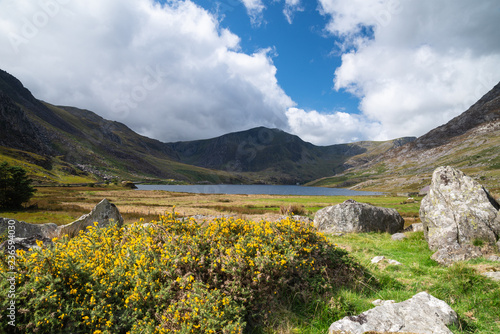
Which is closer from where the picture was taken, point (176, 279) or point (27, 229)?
point (176, 279)

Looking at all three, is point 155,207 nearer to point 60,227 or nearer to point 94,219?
point 94,219

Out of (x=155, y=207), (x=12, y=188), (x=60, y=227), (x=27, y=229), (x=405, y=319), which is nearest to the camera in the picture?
(x=405, y=319)

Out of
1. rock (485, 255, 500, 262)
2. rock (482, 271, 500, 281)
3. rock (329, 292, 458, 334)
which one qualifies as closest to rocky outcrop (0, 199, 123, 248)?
rock (329, 292, 458, 334)

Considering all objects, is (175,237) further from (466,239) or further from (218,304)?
(466,239)

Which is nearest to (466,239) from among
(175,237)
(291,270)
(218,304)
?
(291,270)

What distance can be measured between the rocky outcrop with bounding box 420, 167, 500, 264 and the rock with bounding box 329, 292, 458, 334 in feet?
20.1

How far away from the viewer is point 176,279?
5965 mm

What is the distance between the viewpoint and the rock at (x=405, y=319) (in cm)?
490

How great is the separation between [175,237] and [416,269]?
30.8ft

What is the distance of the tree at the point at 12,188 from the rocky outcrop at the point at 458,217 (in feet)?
148

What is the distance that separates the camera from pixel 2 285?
193 inches

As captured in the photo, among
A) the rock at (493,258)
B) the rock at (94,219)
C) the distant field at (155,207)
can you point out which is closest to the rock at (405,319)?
the rock at (493,258)

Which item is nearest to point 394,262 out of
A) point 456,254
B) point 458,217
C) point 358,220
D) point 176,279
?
point 456,254

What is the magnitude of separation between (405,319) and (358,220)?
1802 cm
